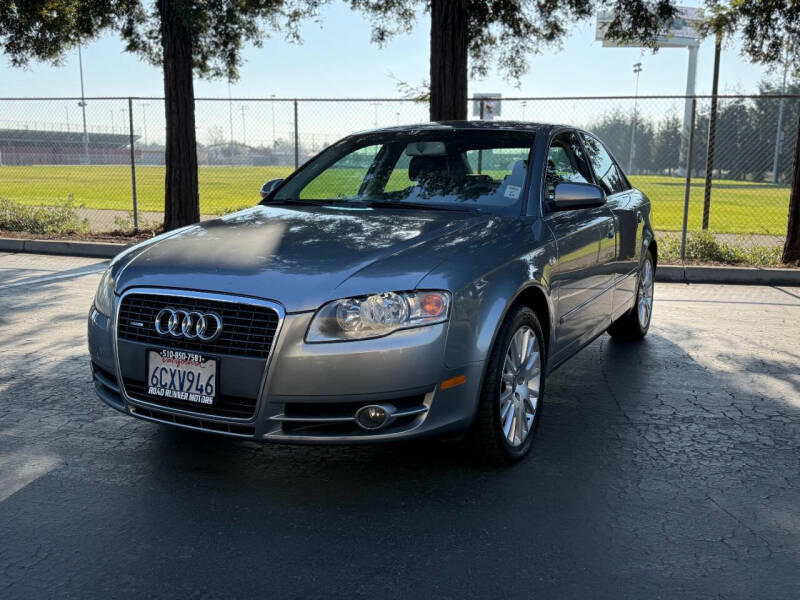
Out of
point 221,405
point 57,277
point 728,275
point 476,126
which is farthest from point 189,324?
point 728,275

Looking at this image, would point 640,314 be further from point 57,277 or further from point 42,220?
point 42,220

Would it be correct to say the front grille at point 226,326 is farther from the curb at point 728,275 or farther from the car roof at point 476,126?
the curb at point 728,275

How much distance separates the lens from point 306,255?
356 centimetres

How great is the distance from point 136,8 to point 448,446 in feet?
36.6

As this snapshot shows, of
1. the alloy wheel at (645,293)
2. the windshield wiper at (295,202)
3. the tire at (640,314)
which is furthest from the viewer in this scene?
the alloy wheel at (645,293)

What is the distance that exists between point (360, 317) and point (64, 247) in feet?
31.7

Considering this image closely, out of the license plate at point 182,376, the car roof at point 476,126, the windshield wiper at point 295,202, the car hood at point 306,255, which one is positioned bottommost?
the license plate at point 182,376

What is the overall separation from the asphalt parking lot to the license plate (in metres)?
0.45

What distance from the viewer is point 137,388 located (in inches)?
139

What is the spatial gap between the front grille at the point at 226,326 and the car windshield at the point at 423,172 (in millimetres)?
1562

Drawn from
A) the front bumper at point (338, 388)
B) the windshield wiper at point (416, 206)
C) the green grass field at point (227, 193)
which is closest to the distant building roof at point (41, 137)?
the green grass field at point (227, 193)

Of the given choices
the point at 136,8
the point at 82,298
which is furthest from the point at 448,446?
the point at 136,8

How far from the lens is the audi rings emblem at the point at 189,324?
328 centimetres

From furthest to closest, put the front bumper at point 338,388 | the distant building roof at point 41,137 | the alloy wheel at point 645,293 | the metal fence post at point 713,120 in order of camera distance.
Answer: the distant building roof at point 41,137 < the metal fence post at point 713,120 < the alloy wheel at point 645,293 < the front bumper at point 338,388
